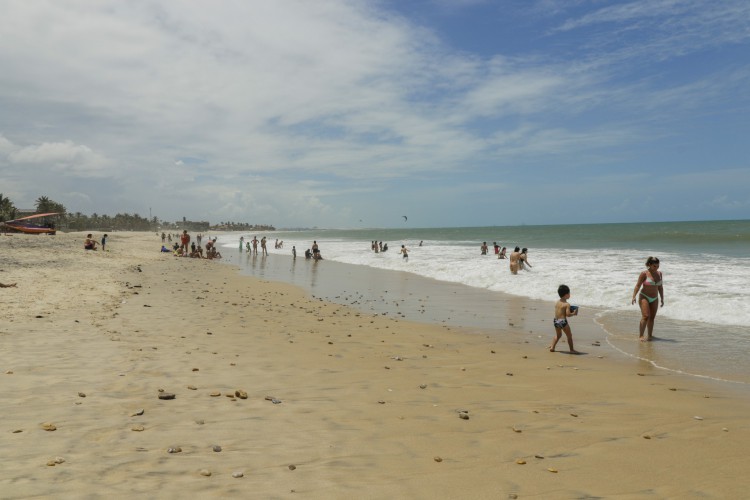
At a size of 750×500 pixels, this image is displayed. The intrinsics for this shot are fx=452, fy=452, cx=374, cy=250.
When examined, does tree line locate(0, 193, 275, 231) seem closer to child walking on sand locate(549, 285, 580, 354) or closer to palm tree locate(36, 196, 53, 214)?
palm tree locate(36, 196, 53, 214)

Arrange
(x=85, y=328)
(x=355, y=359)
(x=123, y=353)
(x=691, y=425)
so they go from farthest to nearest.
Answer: (x=85, y=328) → (x=355, y=359) → (x=123, y=353) → (x=691, y=425)

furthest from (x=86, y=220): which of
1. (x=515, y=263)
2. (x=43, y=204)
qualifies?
(x=515, y=263)

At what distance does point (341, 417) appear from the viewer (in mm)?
5676

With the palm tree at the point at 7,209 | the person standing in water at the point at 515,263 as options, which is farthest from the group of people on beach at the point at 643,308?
the palm tree at the point at 7,209

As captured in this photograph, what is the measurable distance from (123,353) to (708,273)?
988 inches

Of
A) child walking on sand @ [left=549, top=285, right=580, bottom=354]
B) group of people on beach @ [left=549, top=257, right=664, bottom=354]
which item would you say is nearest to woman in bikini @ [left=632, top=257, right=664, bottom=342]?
group of people on beach @ [left=549, top=257, right=664, bottom=354]

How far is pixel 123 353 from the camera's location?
8.19m

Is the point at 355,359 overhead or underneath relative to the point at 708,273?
underneath

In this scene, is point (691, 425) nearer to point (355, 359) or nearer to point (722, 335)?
point (355, 359)

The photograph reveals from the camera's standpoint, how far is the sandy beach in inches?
161

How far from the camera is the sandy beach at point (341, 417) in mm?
4078

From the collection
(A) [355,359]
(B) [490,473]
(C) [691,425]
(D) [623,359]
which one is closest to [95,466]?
(B) [490,473]

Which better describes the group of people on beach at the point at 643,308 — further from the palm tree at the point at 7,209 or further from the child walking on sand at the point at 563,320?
the palm tree at the point at 7,209

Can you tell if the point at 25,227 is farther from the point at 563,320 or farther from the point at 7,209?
the point at 563,320
